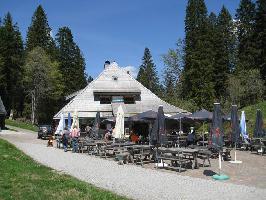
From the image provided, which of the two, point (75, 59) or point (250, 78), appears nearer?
point (250, 78)

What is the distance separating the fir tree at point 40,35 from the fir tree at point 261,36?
33144 millimetres

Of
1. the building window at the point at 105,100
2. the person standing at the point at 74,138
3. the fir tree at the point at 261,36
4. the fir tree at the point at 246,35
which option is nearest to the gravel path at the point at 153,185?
the person standing at the point at 74,138

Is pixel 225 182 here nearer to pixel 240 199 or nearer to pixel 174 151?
pixel 240 199

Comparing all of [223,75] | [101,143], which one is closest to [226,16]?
[223,75]

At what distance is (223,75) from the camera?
62.9m

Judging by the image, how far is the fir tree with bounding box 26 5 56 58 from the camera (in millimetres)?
73312

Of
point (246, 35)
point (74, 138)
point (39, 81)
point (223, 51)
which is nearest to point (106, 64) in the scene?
point (39, 81)

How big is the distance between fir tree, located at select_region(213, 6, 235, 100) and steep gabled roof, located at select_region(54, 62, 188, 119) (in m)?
13.5

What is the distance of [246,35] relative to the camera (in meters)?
62.4

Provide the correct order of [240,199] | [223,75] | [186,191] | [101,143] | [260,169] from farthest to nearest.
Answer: [223,75] < [101,143] < [260,169] < [186,191] < [240,199]

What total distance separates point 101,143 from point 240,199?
1350cm

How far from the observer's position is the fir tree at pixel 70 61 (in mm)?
72488

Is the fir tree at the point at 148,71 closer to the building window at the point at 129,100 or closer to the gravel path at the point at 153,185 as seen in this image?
the building window at the point at 129,100

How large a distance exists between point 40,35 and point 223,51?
30.8 m
